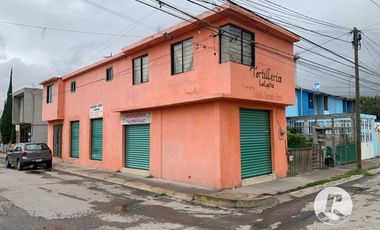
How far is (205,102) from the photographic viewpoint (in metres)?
13.6

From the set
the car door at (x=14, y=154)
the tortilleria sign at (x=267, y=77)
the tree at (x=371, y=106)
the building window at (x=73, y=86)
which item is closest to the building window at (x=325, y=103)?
the tree at (x=371, y=106)

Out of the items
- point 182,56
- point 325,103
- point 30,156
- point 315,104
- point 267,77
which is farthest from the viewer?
point 325,103

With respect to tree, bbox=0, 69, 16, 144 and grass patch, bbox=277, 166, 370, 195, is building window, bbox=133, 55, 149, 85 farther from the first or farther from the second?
tree, bbox=0, 69, 16, 144

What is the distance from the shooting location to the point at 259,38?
47.8 feet

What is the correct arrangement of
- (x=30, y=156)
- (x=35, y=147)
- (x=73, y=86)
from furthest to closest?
(x=73, y=86), (x=35, y=147), (x=30, y=156)

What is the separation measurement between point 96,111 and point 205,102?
9922 millimetres

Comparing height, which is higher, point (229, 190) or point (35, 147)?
point (35, 147)

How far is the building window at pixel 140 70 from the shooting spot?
56.4 feet

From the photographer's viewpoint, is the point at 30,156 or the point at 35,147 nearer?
the point at 30,156

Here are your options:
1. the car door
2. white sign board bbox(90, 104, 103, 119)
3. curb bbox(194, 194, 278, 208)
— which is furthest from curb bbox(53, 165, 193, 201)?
the car door

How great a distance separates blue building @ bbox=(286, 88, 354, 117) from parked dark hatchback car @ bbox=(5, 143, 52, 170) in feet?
63.0

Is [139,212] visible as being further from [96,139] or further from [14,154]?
[14,154]

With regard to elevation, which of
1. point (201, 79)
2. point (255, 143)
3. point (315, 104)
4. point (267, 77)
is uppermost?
point (315, 104)

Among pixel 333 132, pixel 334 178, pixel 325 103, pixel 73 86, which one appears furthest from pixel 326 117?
pixel 73 86
